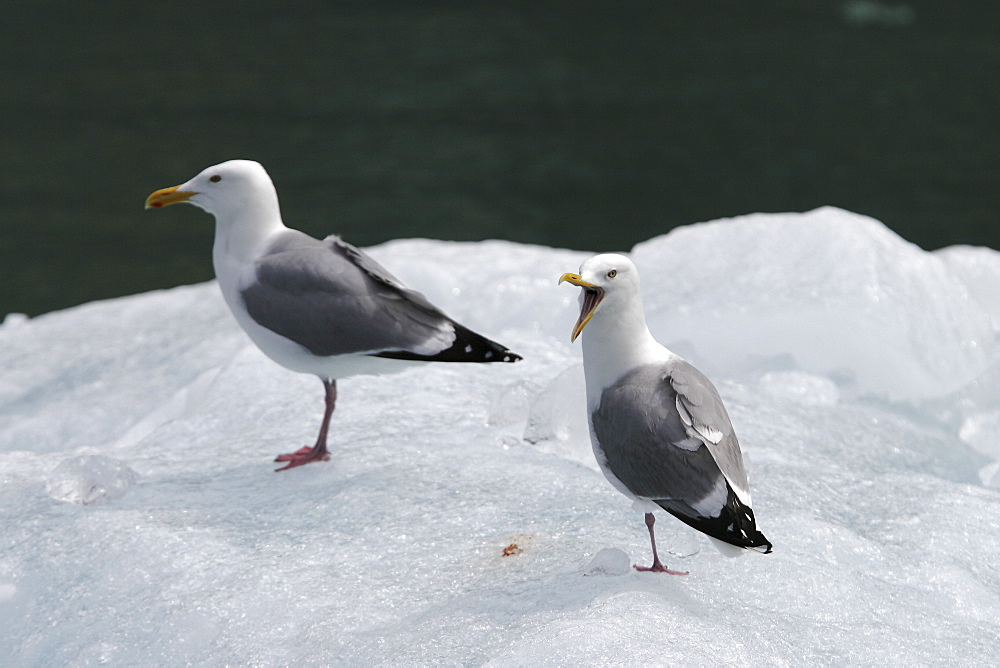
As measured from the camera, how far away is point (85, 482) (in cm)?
338

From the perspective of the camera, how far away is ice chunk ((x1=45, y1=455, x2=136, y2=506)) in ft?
11.0

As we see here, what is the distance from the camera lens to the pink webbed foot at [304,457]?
3627mm

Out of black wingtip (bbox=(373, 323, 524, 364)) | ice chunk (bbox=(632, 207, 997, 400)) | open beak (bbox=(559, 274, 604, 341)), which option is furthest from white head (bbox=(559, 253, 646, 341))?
ice chunk (bbox=(632, 207, 997, 400))

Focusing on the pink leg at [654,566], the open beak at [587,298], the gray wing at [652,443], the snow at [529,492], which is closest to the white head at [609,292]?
the open beak at [587,298]

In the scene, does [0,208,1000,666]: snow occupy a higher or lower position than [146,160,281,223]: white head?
lower

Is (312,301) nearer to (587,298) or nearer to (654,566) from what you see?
(587,298)

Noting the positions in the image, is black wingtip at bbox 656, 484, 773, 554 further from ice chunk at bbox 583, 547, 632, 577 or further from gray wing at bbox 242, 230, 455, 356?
gray wing at bbox 242, 230, 455, 356

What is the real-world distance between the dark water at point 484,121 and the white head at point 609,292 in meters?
7.72

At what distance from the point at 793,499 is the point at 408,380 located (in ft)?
5.04

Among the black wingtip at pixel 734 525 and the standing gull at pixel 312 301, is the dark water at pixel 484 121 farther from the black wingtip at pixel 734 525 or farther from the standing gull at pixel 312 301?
the black wingtip at pixel 734 525

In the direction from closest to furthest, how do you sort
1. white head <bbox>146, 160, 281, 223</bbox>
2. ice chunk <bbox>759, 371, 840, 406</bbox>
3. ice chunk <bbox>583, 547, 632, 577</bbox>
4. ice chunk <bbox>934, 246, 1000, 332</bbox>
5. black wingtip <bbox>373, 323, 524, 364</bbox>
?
ice chunk <bbox>583, 547, 632, 577</bbox>
black wingtip <bbox>373, 323, 524, 364</bbox>
white head <bbox>146, 160, 281, 223</bbox>
ice chunk <bbox>759, 371, 840, 406</bbox>
ice chunk <bbox>934, 246, 1000, 332</bbox>

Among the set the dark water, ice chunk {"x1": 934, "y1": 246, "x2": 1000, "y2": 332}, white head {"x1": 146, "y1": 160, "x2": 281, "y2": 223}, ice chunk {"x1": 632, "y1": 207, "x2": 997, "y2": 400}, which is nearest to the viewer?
white head {"x1": 146, "y1": 160, "x2": 281, "y2": 223}

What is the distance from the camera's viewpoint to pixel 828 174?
1153 centimetres

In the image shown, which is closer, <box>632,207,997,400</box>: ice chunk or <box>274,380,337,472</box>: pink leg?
<box>274,380,337,472</box>: pink leg
